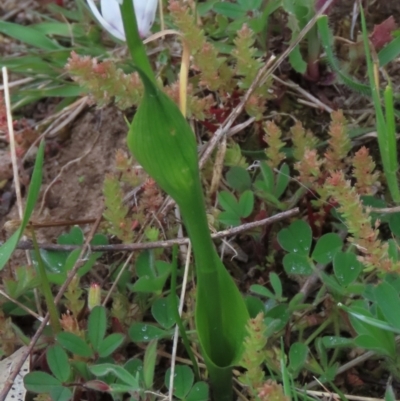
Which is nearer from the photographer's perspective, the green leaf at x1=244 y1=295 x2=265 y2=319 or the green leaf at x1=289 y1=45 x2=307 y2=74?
the green leaf at x1=244 y1=295 x2=265 y2=319

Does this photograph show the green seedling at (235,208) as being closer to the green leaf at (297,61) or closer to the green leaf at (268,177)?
the green leaf at (268,177)

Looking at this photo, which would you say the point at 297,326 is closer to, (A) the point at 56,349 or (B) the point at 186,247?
(B) the point at 186,247

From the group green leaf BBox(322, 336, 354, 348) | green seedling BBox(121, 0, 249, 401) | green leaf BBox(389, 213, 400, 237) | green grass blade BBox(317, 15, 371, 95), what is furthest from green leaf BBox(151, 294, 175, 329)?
green grass blade BBox(317, 15, 371, 95)

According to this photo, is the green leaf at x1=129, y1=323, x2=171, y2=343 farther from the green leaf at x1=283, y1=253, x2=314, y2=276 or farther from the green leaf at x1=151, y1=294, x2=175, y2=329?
the green leaf at x1=283, y1=253, x2=314, y2=276

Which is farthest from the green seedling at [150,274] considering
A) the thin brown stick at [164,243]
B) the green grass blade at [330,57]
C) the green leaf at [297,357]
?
the green grass blade at [330,57]

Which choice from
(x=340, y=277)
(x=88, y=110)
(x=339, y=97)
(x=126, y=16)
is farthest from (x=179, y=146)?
(x=88, y=110)

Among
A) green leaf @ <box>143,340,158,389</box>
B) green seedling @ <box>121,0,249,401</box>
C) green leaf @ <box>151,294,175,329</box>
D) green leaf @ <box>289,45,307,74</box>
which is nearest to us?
green seedling @ <box>121,0,249,401</box>

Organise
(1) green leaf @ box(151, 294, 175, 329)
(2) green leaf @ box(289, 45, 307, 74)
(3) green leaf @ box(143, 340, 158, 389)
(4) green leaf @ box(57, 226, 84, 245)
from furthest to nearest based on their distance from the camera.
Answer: (2) green leaf @ box(289, 45, 307, 74) → (4) green leaf @ box(57, 226, 84, 245) → (1) green leaf @ box(151, 294, 175, 329) → (3) green leaf @ box(143, 340, 158, 389)
